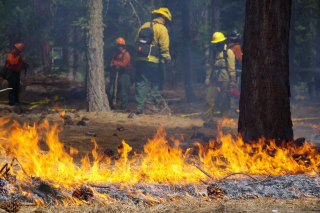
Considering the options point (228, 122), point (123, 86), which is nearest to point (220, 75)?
point (228, 122)

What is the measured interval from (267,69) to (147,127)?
463 cm

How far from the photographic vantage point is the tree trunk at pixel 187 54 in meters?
14.7

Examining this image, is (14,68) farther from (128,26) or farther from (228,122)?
(228,122)

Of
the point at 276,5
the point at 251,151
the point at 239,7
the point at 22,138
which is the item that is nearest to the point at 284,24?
the point at 276,5

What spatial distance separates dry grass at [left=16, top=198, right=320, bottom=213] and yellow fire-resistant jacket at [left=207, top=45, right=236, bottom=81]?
23.4ft

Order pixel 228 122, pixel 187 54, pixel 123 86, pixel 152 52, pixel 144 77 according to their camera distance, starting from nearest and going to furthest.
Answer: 1. pixel 228 122
2. pixel 152 52
3. pixel 144 77
4. pixel 123 86
5. pixel 187 54

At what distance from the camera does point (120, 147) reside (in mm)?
6008

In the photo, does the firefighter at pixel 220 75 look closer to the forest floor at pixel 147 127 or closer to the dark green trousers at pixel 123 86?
the forest floor at pixel 147 127

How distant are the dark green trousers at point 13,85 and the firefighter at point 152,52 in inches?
196

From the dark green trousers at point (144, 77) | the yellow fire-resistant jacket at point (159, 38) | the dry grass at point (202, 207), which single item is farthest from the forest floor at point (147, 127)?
the yellow fire-resistant jacket at point (159, 38)

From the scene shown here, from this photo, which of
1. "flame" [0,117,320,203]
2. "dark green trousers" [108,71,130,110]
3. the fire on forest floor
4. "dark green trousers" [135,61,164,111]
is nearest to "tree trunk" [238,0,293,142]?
"flame" [0,117,320,203]

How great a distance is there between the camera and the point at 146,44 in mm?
10562

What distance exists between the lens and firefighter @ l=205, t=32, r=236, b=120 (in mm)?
10258

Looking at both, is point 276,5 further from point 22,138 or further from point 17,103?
point 17,103
